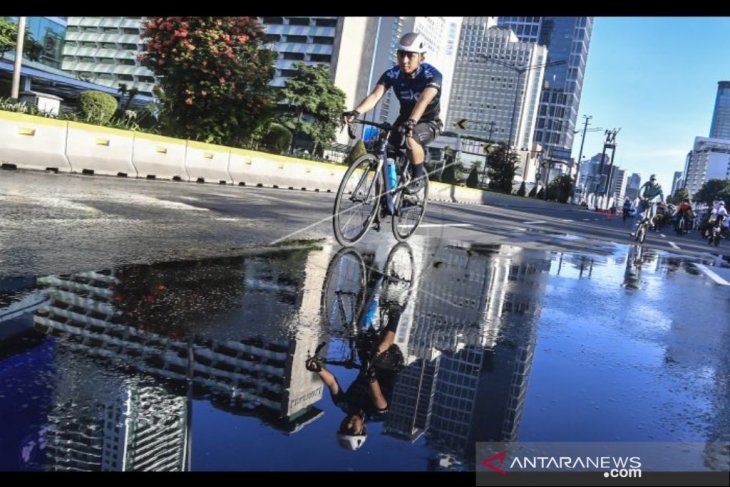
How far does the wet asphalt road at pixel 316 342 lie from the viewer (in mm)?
2139

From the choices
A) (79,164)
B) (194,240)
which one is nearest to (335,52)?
(79,164)

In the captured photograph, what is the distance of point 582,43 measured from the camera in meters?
196

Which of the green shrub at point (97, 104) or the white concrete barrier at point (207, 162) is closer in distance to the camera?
the white concrete barrier at point (207, 162)

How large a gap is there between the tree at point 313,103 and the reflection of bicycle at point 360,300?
60906mm

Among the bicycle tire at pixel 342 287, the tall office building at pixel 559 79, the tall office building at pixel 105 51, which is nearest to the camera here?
the bicycle tire at pixel 342 287

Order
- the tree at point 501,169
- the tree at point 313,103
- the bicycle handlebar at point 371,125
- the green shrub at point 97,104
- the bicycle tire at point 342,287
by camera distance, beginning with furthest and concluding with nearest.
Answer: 1. the tree at point 501,169
2. the tree at point 313,103
3. the green shrub at point 97,104
4. the bicycle handlebar at point 371,125
5. the bicycle tire at point 342,287

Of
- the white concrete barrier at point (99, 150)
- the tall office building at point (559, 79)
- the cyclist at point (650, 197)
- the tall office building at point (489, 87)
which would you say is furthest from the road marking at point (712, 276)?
the tall office building at point (559, 79)

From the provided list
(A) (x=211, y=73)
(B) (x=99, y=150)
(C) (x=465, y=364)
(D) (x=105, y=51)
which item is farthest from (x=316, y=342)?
(D) (x=105, y=51)

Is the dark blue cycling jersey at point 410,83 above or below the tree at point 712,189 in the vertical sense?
below

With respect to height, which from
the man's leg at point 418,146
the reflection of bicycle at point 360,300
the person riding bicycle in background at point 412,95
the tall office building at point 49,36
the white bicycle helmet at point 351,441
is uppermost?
the tall office building at point 49,36

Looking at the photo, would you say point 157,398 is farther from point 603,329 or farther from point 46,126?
point 46,126

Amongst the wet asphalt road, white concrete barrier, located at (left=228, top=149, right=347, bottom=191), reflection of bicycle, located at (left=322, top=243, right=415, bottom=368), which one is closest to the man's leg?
the wet asphalt road

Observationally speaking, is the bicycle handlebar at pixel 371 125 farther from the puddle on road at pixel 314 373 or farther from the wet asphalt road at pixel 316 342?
the puddle on road at pixel 314 373

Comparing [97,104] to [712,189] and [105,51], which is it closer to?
[105,51]
